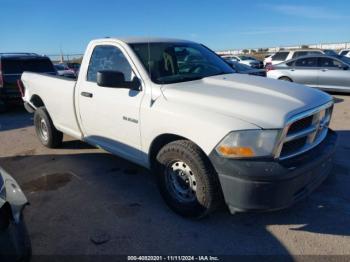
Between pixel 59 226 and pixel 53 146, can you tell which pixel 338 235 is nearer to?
pixel 59 226

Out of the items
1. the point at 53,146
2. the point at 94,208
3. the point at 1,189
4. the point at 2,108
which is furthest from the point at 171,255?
the point at 2,108

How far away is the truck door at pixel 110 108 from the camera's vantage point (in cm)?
387

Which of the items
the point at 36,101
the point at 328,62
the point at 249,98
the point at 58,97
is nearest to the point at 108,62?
the point at 58,97

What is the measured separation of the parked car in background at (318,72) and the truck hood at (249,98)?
30.0 feet

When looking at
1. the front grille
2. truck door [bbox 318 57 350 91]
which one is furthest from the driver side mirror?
truck door [bbox 318 57 350 91]

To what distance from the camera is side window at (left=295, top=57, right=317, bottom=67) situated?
12542 millimetres

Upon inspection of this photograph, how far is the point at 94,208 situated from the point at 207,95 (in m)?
1.84

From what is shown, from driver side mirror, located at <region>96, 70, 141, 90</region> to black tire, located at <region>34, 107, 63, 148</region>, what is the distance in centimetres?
257

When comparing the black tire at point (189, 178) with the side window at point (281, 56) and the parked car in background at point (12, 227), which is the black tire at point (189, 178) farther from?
the side window at point (281, 56)

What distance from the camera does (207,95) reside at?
336 centimetres

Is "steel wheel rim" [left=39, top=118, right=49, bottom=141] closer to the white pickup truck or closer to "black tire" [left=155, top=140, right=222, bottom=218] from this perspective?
the white pickup truck

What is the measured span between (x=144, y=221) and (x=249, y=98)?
66.1 inches

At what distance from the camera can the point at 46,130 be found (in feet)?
19.8

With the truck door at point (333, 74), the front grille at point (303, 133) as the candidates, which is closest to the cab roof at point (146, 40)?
the front grille at point (303, 133)
